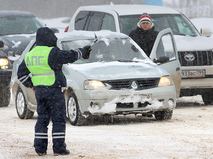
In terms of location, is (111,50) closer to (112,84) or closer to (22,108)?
(112,84)

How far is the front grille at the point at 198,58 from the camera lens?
1354 centimetres

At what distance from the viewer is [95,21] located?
1495cm

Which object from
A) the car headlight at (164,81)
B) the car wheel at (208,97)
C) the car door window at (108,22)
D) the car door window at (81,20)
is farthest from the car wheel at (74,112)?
the car door window at (81,20)

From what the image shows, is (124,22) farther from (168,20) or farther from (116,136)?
(116,136)

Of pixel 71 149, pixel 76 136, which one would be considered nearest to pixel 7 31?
pixel 76 136

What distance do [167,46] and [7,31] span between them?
20.4 feet

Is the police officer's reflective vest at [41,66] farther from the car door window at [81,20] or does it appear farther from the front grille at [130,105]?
the car door window at [81,20]

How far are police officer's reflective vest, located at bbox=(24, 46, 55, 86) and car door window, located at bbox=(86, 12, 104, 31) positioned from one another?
6.90 m

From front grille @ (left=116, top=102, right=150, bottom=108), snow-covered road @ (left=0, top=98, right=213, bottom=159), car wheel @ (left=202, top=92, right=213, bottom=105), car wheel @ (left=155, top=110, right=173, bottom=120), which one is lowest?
snow-covered road @ (left=0, top=98, right=213, bottom=159)

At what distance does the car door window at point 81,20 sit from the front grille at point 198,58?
274 cm

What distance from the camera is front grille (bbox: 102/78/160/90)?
10.6m

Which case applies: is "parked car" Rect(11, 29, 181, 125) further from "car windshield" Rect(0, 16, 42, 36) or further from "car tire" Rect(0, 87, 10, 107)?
"car windshield" Rect(0, 16, 42, 36)

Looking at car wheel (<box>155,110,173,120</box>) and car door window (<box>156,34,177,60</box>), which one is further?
car door window (<box>156,34,177,60</box>)

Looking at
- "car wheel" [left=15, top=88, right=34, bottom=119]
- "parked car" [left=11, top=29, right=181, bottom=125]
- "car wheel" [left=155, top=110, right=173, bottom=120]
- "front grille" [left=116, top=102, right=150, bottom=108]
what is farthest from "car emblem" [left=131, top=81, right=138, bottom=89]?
"car wheel" [left=15, top=88, right=34, bottom=119]
